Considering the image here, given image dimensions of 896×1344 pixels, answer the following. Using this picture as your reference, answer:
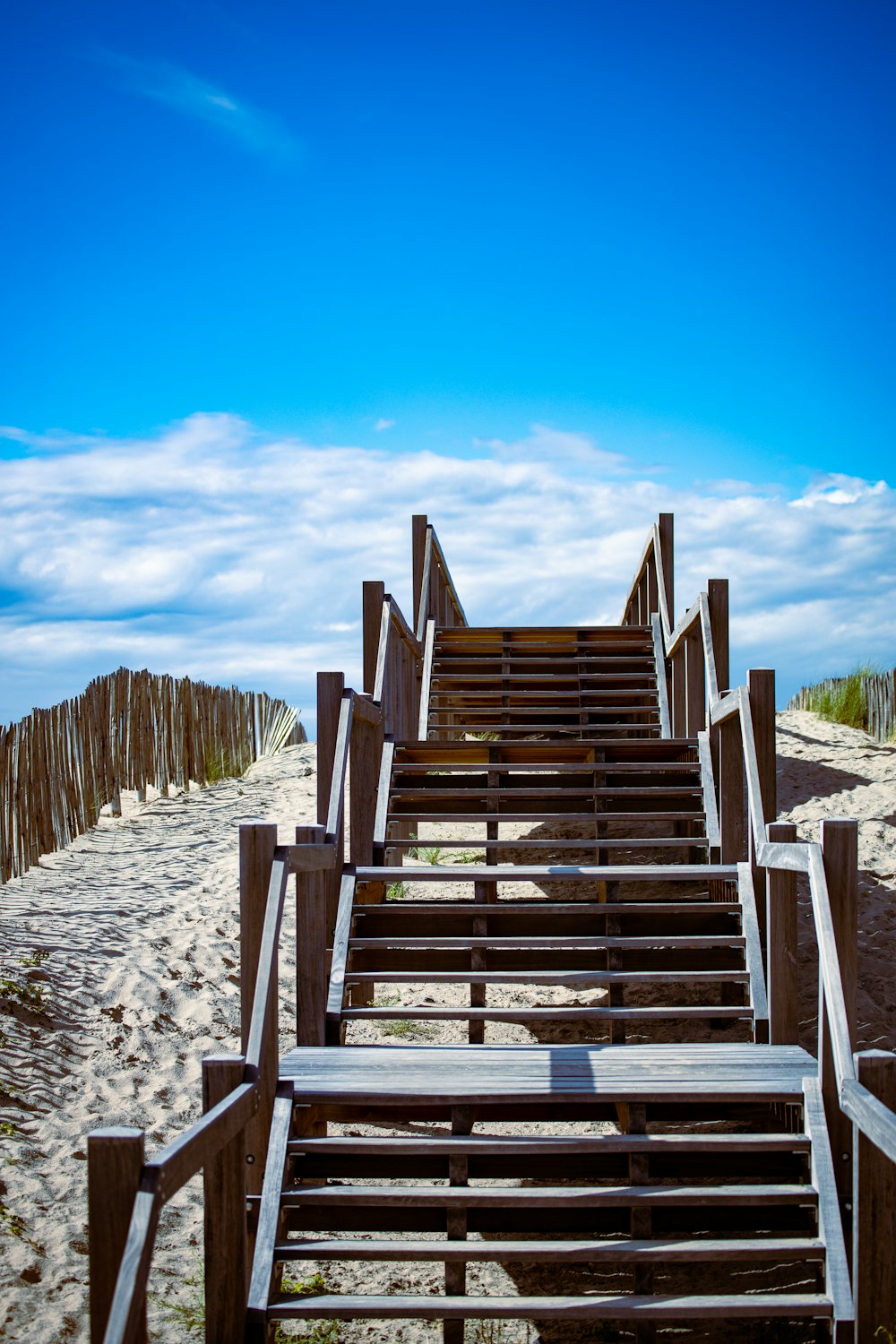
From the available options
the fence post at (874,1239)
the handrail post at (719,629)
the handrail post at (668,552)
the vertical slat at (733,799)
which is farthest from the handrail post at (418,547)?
the fence post at (874,1239)

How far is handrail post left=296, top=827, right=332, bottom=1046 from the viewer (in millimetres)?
4500

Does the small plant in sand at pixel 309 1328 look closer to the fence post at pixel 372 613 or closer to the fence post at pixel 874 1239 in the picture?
the fence post at pixel 874 1239

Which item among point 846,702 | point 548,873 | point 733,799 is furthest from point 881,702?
point 548,873

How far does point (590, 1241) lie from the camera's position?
3605 mm

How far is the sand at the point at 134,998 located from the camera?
439cm

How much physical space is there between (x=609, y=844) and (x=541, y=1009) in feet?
4.08

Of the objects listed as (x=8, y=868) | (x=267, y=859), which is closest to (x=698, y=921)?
(x=267, y=859)

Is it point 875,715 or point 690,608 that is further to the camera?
point 875,715

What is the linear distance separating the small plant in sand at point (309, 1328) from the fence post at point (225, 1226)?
1.71ft

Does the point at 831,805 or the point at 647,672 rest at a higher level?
the point at 647,672

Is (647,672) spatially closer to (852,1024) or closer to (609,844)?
(609,844)

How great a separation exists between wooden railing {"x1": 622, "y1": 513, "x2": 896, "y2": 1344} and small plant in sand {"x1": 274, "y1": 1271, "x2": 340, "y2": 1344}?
69.9 inches

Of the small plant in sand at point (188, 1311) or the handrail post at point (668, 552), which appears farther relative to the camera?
the handrail post at point (668, 552)

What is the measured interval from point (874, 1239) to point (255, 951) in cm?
218
